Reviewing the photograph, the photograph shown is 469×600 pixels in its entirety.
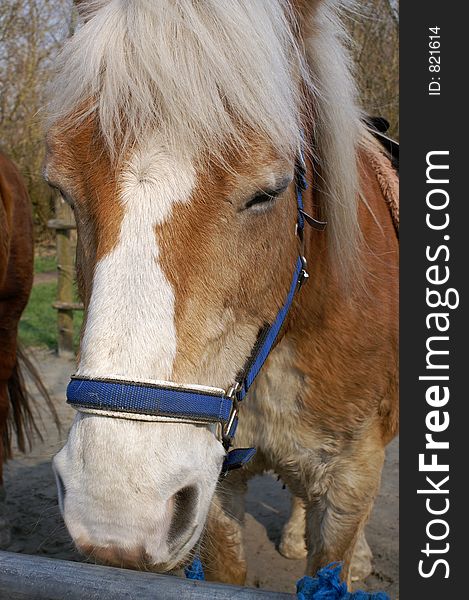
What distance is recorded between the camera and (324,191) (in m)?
1.96

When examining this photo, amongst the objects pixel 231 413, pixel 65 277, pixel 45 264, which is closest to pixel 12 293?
pixel 231 413

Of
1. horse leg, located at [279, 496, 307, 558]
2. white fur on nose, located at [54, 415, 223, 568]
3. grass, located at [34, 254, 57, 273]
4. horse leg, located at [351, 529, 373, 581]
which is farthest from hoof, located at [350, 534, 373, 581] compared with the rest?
grass, located at [34, 254, 57, 273]

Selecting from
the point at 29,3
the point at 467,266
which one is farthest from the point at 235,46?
the point at 29,3

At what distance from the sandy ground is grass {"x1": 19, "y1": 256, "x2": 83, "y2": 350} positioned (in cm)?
252

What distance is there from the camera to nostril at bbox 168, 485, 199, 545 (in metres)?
1.28

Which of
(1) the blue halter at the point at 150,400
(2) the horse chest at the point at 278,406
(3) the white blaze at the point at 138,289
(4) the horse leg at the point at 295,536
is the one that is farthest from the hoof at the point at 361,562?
(3) the white blaze at the point at 138,289

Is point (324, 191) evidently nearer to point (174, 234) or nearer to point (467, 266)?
point (467, 266)

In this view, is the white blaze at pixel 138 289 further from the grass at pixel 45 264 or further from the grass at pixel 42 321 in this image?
the grass at pixel 45 264

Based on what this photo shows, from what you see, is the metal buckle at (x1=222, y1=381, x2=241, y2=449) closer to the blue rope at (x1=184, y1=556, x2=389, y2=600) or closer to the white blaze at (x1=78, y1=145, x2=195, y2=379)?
the white blaze at (x1=78, y1=145, x2=195, y2=379)

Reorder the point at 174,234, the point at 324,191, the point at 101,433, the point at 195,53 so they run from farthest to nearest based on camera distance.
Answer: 1. the point at 324,191
2. the point at 195,53
3. the point at 174,234
4. the point at 101,433

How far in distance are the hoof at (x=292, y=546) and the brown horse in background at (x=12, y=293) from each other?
172 centimetres

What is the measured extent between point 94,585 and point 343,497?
1.35m

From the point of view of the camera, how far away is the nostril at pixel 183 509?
1284mm

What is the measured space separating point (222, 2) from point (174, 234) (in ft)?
2.00
